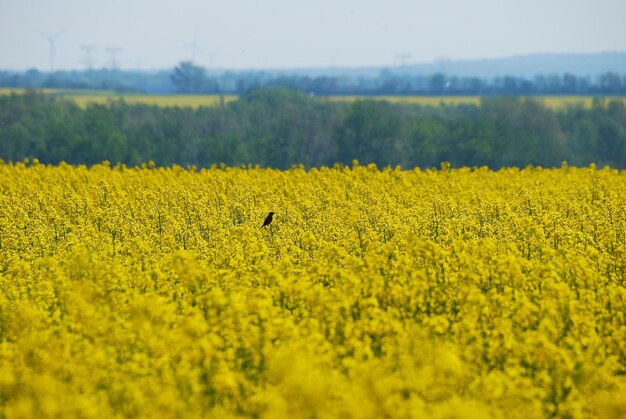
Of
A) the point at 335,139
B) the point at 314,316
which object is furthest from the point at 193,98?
the point at 314,316

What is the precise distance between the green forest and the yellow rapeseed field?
64053 millimetres


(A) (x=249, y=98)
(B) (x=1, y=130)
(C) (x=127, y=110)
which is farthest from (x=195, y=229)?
(A) (x=249, y=98)

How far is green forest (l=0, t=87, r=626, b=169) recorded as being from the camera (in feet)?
284

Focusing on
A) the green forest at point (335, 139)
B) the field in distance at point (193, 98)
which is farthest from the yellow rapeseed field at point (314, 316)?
the field in distance at point (193, 98)

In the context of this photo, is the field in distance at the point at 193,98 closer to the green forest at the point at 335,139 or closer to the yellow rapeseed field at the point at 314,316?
the green forest at the point at 335,139

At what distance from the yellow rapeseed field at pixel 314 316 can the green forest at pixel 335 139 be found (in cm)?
6405

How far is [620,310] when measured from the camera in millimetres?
13836

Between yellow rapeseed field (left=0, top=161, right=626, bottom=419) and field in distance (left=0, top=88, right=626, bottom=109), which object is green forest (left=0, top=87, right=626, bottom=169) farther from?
yellow rapeseed field (left=0, top=161, right=626, bottom=419)

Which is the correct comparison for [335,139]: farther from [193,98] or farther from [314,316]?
[193,98]

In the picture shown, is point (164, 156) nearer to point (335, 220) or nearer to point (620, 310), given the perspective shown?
point (335, 220)

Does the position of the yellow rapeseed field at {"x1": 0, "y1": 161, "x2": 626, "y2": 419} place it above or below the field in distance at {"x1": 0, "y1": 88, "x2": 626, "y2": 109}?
above

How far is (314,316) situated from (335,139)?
77.3 metres

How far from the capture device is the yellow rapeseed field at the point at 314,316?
9.56 meters

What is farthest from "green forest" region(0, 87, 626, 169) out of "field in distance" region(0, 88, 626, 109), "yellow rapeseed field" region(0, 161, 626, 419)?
"yellow rapeseed field" region(0, 161, 626, 419)
